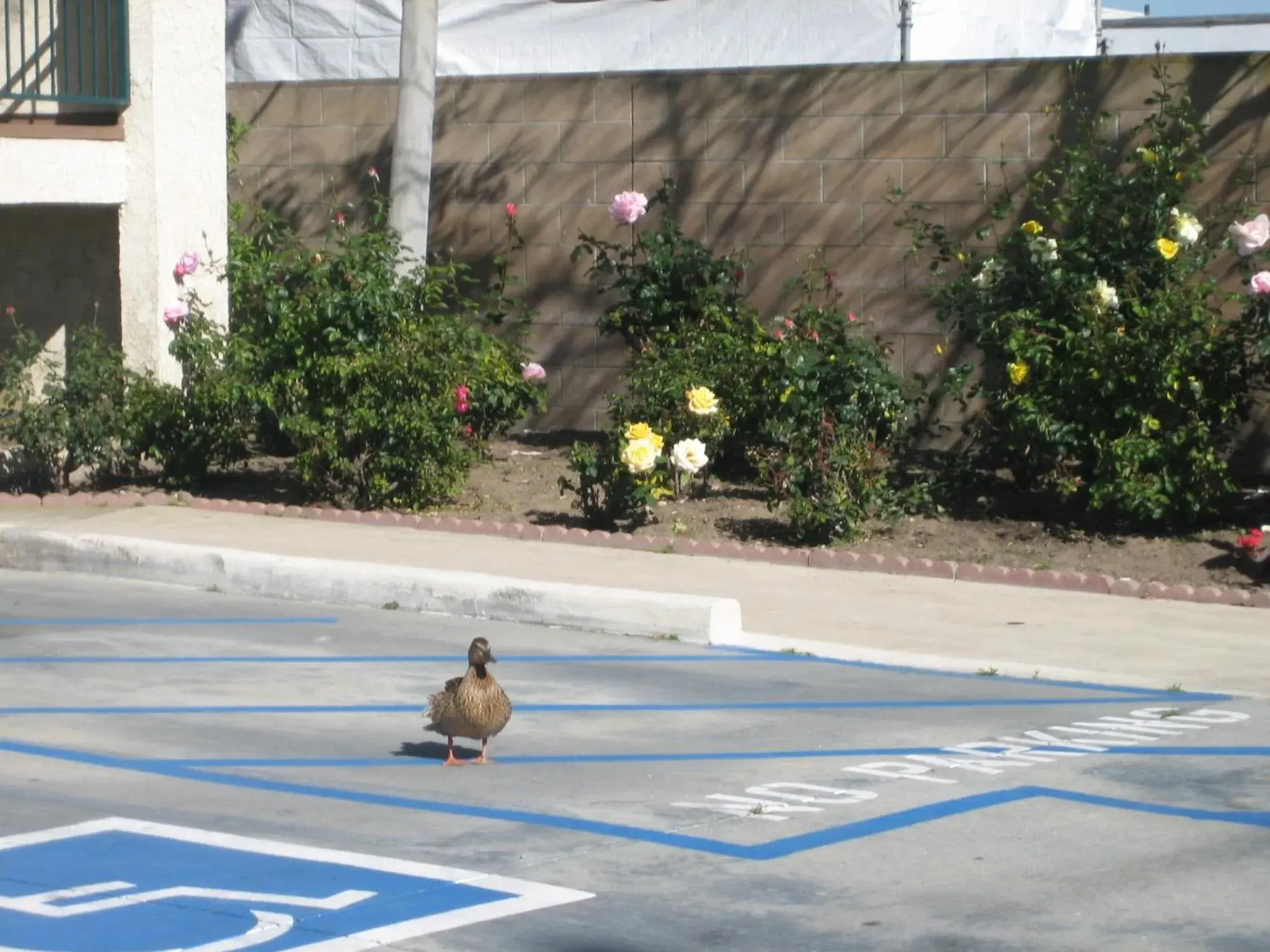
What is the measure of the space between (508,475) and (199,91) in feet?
13.0

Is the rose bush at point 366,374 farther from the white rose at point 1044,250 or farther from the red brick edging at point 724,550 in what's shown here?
the white rose at point 1044,250

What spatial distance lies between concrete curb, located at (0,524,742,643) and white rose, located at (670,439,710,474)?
7.27 feet

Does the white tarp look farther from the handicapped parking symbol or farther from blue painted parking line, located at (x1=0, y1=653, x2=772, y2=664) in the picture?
the handicapped parking symbol

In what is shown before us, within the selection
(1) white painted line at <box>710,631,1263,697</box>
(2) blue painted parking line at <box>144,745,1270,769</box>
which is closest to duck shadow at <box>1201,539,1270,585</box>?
(1) white painted line at <box>710,631,1263,697</box>

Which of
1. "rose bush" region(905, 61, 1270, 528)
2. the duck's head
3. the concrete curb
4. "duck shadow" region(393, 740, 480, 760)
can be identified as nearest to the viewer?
the duck's head

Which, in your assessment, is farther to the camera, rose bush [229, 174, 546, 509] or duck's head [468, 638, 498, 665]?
rose bush [229, 174, 546, 509]

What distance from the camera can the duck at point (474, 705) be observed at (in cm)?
757

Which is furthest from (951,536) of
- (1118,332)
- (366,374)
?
(366,374)

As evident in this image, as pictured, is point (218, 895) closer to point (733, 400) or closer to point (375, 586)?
point (375, 586)

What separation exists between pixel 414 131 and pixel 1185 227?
592 cm

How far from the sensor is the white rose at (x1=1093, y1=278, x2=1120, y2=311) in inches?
510

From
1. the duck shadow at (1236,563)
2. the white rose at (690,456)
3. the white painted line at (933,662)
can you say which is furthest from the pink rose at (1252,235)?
the white painted line at (933,662)

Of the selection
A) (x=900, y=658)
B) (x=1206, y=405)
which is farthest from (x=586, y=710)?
(x=1206, y=405)

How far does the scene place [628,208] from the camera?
15391mm
